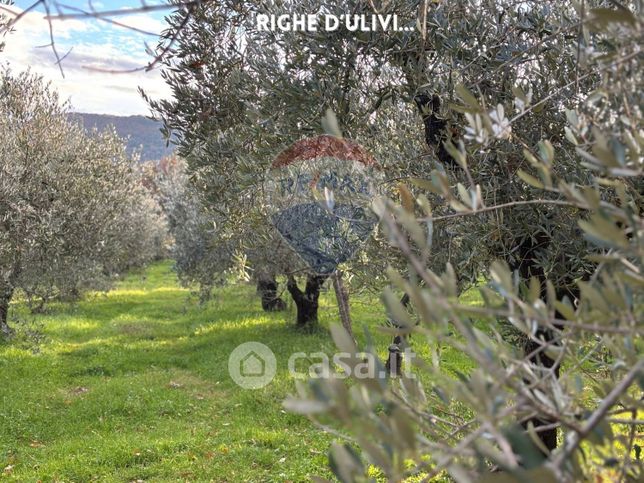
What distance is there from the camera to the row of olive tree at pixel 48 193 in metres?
12.3

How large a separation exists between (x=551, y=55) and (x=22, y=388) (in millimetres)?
12044

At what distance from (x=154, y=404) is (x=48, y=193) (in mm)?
5500

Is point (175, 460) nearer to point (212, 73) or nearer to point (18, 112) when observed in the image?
point (212, 73)

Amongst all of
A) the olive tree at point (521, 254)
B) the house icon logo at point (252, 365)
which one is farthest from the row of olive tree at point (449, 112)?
the house icon logo at point (252, 365)

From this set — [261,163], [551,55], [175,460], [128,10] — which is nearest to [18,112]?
[175,460]

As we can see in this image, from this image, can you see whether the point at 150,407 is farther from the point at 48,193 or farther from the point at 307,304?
the point at 307,304

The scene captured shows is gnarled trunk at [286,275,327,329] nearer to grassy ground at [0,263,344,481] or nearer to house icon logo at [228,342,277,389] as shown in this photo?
grassy ground at [0,263,344,481]

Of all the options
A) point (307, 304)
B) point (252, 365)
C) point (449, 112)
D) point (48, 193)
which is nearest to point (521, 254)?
point (449, 112)

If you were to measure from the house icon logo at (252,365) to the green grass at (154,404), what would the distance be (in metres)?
0.21

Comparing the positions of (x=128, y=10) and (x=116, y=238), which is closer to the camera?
(x=128, y=10)

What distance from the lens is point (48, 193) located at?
44.0 feet

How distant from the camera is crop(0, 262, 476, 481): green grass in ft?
28.1

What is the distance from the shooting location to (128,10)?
1587mm

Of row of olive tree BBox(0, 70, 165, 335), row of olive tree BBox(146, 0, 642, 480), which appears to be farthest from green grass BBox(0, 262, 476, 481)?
row of olive tree BBox(146, 0, 642, 480)
